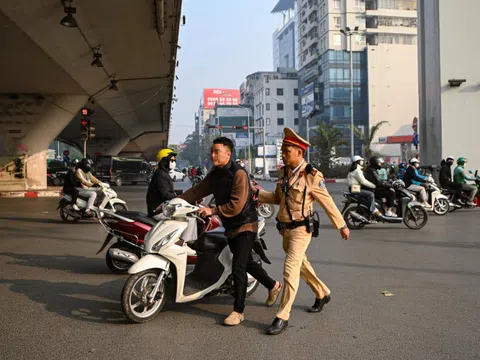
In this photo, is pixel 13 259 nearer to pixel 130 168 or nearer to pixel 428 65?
pixel 428 65

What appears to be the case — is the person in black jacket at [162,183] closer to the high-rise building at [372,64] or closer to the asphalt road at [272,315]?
the asphalt road at [272,315]

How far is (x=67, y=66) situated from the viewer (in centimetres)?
1859

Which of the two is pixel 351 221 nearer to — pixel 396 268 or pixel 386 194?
pixel 386 194

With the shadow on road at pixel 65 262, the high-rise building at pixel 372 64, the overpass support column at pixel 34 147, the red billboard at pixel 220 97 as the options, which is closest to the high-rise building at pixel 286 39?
the red billboard at pixel 220 97

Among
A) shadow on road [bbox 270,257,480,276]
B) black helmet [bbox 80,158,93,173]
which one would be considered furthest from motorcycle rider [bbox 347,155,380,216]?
black helmet [bbox 80,158,93,173]

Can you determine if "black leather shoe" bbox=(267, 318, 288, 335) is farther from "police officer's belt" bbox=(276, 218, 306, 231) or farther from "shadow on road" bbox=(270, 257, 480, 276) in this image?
"shadow on road" bbox=(270, 257, 480, 276)

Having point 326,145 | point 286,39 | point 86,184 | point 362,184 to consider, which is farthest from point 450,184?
point 286,39

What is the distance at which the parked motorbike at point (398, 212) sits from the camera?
35.7 ft

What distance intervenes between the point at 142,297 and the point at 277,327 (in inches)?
46.4

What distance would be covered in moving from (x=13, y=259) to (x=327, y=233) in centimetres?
583

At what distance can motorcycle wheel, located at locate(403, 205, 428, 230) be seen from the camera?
11023 mm

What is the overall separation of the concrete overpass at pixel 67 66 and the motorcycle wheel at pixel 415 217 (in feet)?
26.6

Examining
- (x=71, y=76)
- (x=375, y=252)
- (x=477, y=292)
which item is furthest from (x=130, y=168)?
(x=477, y=292)

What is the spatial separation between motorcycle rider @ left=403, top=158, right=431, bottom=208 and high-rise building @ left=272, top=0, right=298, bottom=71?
397 feet
